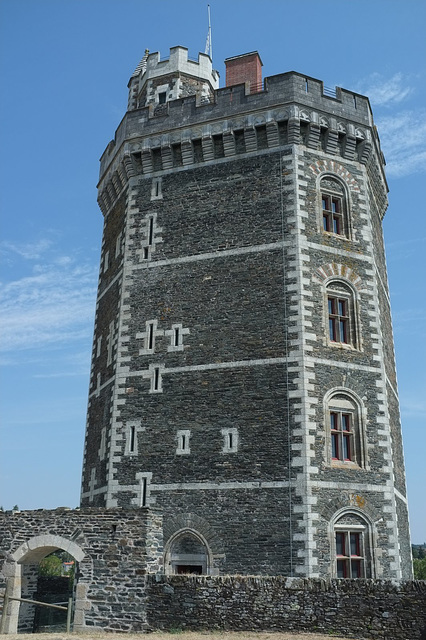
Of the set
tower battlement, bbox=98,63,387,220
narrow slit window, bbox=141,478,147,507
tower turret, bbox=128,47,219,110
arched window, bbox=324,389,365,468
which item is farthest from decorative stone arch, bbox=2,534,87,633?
tower turret, bbox=128,47,219,110

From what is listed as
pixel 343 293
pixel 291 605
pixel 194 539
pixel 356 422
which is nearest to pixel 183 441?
pixel 194 539

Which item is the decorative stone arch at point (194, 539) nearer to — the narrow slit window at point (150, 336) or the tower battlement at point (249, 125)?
the narrow slit window at point (150, 336)

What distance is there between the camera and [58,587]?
23500 mm

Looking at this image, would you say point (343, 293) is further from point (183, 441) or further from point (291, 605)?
point (291, 605)

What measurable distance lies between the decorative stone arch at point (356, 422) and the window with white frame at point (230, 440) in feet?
9.51

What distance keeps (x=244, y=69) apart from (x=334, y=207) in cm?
773

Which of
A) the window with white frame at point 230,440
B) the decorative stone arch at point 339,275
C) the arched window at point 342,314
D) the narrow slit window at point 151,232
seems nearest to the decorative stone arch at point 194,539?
the window with white frame at point 230,440

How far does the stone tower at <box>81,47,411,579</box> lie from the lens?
781 inches

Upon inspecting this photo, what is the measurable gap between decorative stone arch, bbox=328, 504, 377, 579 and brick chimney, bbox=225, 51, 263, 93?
17522 millimetres

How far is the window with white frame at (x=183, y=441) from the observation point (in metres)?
21.3

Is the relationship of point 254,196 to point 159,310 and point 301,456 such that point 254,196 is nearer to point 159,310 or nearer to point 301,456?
point 159,310

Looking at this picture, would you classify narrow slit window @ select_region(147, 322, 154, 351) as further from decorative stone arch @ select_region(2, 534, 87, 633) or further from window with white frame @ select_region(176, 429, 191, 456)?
decorative stone arch @ select_region(2, 534, 87, 633)

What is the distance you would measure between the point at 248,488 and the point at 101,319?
10572 mm

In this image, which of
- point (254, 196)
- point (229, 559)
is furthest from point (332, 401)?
point (254, 196)
